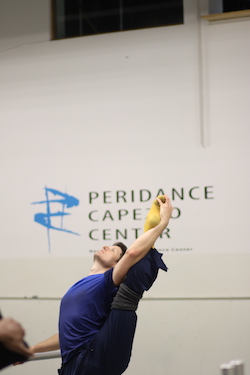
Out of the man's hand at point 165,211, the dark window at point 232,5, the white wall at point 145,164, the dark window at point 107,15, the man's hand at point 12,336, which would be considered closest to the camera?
the man's hand at point 12,336

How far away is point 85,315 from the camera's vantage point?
8.48ft

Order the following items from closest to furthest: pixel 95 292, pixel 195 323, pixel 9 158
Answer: pixel 95 292 → pixel 195 323 → pixel 9 158

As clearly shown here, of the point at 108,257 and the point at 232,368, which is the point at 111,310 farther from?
the point at 232,368

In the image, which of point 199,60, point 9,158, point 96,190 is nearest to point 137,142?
point 96,190

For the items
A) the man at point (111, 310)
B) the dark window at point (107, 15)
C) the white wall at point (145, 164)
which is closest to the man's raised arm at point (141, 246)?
the man at point (111, 310)

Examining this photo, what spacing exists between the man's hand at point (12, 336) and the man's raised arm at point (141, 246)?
3.15ft

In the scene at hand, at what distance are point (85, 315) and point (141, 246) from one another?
0.50 meters

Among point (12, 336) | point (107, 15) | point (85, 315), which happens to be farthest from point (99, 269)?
point (107, 15)

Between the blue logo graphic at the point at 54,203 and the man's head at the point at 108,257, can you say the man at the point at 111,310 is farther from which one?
the blue logo graphic at the point at 54,203

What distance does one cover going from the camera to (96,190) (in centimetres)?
428

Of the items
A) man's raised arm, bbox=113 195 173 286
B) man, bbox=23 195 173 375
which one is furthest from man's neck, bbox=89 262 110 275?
man's raised arm, bbox=113 195 173 286

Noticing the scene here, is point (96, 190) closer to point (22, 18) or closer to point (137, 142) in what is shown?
point (137, 142)

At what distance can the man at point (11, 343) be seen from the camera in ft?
4.71

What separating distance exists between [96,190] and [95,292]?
1730mm
